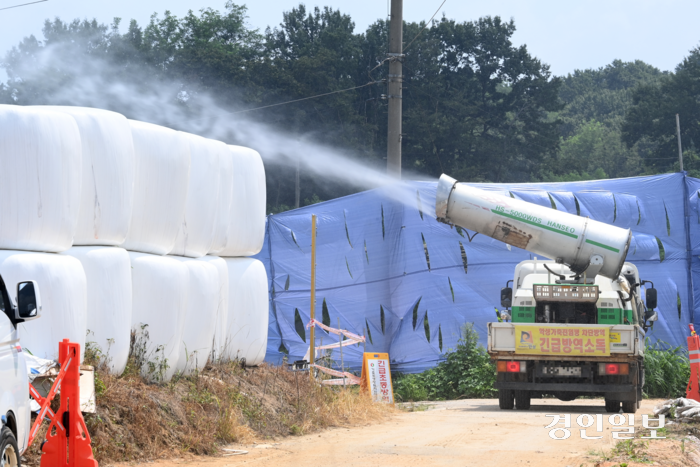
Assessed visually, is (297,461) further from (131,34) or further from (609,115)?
(609,115)

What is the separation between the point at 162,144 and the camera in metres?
10.9

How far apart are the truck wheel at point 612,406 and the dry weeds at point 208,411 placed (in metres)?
3.39

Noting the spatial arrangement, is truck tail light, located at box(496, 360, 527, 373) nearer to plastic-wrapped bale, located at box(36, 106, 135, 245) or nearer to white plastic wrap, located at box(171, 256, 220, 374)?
white plastic wrap, located at box(171, 256, 220, 374)

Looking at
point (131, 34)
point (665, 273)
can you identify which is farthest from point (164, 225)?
point (131, 34)

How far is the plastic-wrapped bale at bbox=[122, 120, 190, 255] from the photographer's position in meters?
10.6

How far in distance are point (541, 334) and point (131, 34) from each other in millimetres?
42726

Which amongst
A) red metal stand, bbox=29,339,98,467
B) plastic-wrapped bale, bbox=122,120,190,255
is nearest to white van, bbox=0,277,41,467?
red metal stand, bbox=29,339,98,467

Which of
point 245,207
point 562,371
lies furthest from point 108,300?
point 562,371

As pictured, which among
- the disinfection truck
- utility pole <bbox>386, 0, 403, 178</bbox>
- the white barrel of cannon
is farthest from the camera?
utility pole <bbox>386, 0, 403, 178</bbox>

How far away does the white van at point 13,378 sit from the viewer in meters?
6.00

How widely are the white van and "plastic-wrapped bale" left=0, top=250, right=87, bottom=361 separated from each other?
2016 mm

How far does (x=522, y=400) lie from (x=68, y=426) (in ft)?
31.0

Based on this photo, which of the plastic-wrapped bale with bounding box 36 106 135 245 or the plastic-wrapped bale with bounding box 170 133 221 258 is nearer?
the plastic-wrapped bale with bounding box 36 106 135 245

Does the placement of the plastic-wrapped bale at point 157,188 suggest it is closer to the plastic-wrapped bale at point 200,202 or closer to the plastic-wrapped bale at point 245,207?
the plastic-wrapped bale at point 200,202
